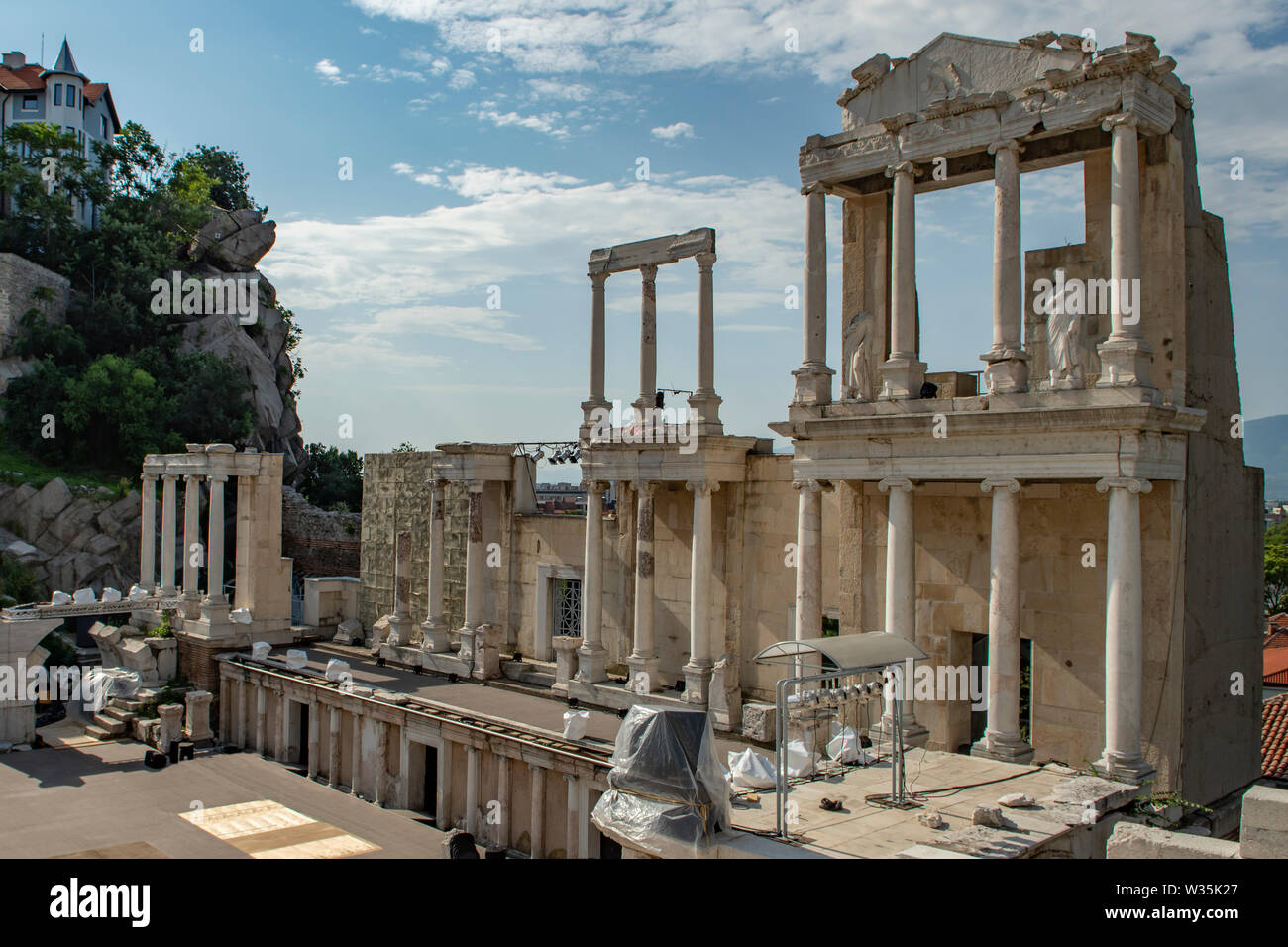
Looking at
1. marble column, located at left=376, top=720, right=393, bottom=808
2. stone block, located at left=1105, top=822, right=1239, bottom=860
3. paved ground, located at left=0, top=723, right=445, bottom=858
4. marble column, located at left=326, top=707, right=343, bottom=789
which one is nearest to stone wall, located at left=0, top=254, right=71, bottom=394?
paved ground, located at left=0, top=723, right=445, bottom=858

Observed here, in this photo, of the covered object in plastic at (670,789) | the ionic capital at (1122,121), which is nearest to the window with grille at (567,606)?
the covered object in plastic at (670,789)

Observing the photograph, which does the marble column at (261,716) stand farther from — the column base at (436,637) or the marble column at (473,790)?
the marble column at (473,790)

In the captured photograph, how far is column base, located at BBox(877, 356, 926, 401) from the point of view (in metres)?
17.4

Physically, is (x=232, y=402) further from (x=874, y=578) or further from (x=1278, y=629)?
Result: (x=1278, y=629)

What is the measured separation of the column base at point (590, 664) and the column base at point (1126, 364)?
13301 millimetres

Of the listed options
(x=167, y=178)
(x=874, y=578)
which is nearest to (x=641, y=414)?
(x=874, y=578)

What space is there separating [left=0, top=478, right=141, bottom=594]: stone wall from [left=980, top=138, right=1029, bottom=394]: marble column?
38631 millimetres

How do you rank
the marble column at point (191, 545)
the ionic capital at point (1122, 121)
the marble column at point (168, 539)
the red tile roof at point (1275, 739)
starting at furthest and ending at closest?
the marble column at point (168, 539)
the marble column at point (191, 545)
the red tile roof at point (1275, 739)
the ionic capital at point (1122, 121)

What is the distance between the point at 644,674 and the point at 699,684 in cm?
162

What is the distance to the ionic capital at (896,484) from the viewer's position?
668 inches

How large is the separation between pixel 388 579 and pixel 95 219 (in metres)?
41.1

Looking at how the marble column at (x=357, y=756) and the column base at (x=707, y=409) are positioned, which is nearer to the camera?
the column base at (x=707, y=409)

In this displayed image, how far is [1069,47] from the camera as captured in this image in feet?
51.7

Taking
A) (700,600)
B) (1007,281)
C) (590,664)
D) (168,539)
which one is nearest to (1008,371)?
(1007,281)
